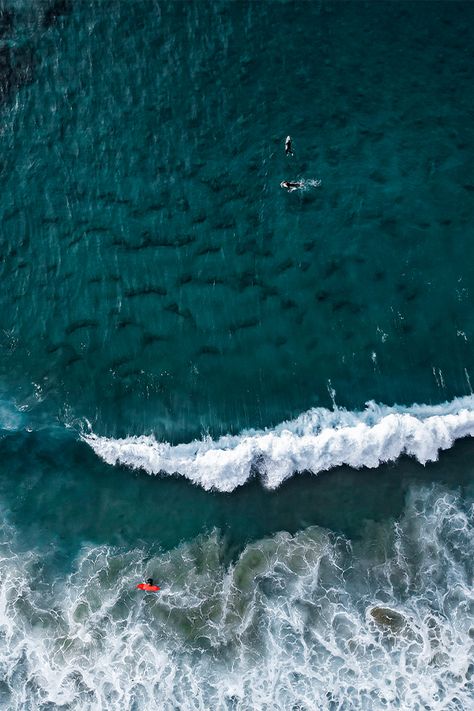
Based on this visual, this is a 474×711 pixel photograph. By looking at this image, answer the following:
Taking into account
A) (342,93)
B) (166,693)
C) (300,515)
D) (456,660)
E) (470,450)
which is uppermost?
(342,93)

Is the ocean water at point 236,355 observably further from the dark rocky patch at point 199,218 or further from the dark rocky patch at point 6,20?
the dark rocky patch at point 199,218

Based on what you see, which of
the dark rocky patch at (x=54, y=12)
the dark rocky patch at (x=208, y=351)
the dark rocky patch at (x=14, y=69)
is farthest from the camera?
the dark rocky patch at (x=54, y=12)

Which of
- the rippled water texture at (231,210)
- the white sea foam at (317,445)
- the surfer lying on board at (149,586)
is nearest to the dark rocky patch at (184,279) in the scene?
the rippled water texture at (231,210)

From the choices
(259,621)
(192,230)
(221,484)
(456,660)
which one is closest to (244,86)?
(192,230)

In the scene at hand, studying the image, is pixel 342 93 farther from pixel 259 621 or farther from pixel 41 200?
pixel 259 621

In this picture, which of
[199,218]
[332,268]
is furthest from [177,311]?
[332,268]

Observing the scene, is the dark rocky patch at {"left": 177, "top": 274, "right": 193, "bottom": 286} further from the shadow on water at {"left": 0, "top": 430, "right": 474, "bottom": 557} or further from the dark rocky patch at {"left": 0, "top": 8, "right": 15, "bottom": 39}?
the dark rocky patch at {"left": 0, "top": 8, "right": 15, "bottom": 39}
